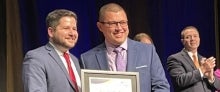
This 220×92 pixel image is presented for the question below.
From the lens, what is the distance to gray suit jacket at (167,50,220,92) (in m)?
3.36

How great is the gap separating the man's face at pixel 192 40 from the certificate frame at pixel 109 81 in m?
1.23

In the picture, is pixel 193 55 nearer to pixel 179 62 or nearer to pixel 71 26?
pixel 179 62

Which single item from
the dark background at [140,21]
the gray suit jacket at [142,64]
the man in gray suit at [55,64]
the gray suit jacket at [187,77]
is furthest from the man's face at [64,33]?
the gray suit jacket at [187,77]

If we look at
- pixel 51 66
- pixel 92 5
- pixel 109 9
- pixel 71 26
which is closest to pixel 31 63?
pixel 51 66

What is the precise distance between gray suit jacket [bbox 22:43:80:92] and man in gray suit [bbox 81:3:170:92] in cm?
21

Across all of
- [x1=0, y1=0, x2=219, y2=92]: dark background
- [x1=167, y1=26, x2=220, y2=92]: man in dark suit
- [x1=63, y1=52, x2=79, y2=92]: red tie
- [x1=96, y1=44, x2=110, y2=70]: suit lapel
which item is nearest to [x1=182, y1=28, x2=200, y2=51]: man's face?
[x1=167, y1=26, x2=220, y2=92]: man in dark suit

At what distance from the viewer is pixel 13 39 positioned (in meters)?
3.43

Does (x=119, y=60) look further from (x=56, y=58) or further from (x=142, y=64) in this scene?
(x=56, y=58)

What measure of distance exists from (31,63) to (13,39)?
120 cm

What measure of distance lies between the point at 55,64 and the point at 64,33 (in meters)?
0.19

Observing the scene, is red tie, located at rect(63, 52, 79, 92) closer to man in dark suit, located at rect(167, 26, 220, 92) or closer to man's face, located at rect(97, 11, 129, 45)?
man's face, located at rect(97, 11, 129, 45)

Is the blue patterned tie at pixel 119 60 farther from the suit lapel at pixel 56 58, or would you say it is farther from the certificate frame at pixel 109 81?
the suit lapel at pixel 56 58

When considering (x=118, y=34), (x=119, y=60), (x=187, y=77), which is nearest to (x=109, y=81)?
(x=119, y=60)

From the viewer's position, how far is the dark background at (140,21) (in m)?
3.44
